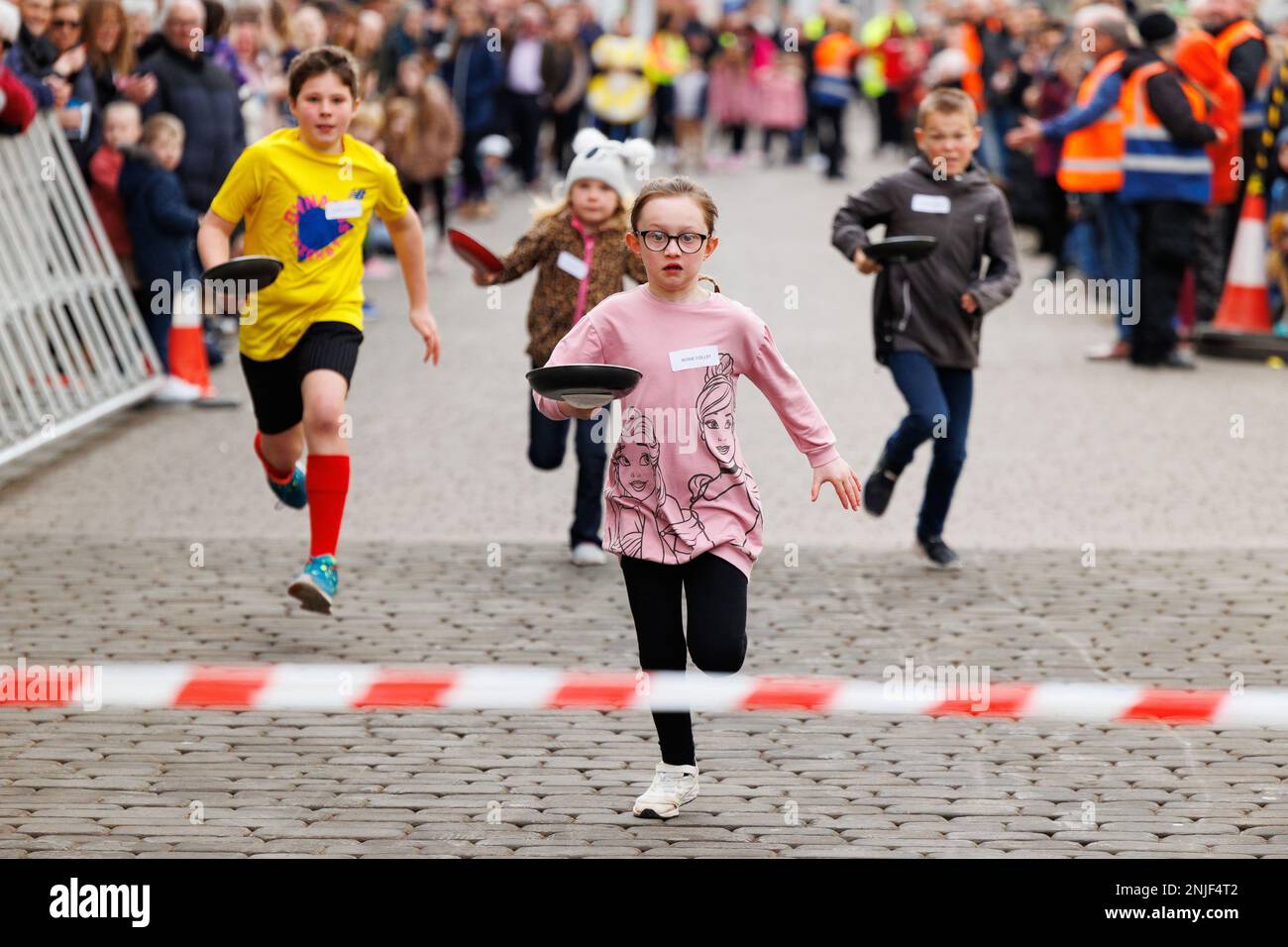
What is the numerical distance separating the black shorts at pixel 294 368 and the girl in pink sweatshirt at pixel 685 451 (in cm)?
215

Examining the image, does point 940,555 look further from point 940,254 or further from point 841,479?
point 841,479

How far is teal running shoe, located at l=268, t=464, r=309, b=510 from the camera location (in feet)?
26.8

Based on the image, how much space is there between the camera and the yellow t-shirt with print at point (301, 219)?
722cm

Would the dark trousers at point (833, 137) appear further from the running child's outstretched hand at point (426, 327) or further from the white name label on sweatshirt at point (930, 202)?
the running child's outstretched hand at point (426, 327)

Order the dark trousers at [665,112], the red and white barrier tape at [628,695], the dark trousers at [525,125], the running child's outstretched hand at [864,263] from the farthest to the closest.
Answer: the dark trousers at [665,112]
the dark trousers at [525,125]
the running child's outstretched hand at [864,263]
the red and white barrier tape at [628,695]

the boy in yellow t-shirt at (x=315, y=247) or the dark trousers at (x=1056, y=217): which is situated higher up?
the boy in yellow t-shirt at (x=315, y=247)

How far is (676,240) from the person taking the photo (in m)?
5.15

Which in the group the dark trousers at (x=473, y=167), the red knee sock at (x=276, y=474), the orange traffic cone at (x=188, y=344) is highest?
the red knee sock at (x=276, y=474)

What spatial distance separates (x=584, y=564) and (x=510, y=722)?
2.23 m

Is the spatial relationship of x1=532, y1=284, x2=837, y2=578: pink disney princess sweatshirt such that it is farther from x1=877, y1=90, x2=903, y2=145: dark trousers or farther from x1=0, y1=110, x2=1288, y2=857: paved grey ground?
x1=877, y1=90, x2=903, y2=145: dark trousers

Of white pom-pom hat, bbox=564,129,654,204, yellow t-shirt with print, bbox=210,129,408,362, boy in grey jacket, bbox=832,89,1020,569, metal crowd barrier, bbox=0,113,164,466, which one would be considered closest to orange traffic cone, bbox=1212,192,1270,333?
boy in grey jacket, bbox=832,89,1020,569

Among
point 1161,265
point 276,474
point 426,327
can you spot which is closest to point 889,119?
point 1161,265

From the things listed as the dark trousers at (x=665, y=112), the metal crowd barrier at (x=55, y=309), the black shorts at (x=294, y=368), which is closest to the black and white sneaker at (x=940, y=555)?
the black shorts at (x=294, y=368)

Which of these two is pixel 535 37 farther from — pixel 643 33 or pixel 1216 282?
pixel 643 33
